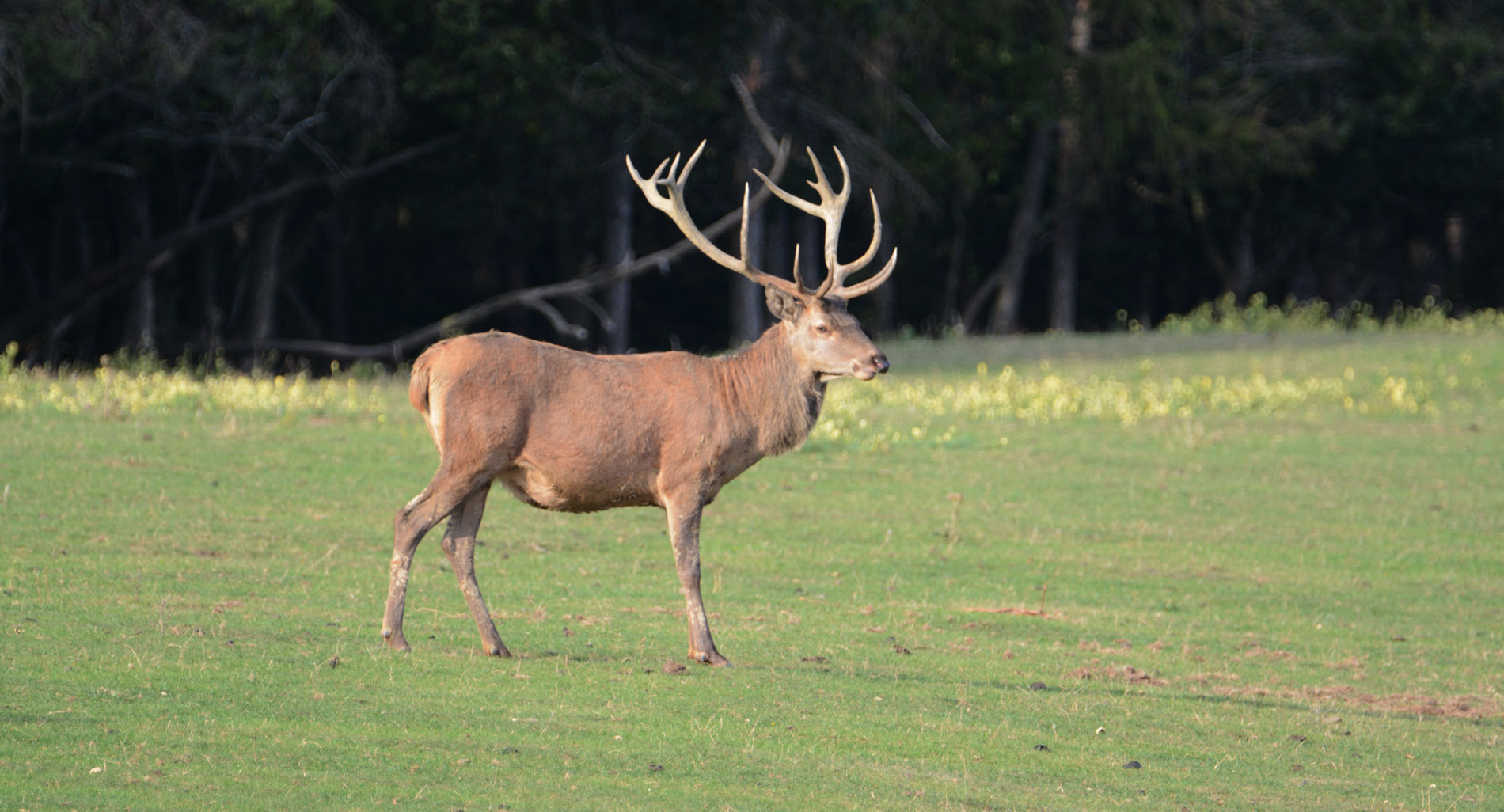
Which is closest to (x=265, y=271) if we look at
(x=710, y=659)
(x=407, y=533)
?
(x=407, y=533)

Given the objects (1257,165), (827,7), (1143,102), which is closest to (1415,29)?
(1257,165)

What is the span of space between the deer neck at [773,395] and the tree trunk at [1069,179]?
2652 centimetres

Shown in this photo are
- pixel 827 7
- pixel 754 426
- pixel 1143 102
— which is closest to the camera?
pixel 754 426

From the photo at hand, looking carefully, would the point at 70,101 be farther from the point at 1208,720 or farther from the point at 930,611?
the point at 1208,720

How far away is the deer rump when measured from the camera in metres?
9.21

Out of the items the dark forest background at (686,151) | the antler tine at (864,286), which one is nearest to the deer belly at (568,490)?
the antler tine at (864,286)

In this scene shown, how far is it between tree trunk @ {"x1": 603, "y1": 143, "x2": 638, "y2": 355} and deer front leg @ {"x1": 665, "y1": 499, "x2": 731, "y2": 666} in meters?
21.5

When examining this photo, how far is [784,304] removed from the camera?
10.1 m

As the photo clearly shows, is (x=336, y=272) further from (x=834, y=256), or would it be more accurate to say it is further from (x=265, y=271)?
(x=834, y=256)

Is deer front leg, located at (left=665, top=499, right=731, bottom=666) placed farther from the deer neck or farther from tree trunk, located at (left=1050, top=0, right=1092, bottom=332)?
tree trunk, located at (left=1050, top=0, right=1092, bottom=332)

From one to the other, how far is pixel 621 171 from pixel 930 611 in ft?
67.8

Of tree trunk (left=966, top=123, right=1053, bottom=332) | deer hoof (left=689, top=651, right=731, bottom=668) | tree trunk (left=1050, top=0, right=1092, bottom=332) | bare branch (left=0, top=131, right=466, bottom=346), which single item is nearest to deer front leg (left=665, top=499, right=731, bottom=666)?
deer hoof (left=689, top=651, right=731, bottom=668)

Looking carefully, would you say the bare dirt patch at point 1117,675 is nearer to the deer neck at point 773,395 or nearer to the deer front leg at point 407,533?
the deer neck at point 773,395

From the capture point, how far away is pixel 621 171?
31.6 m
